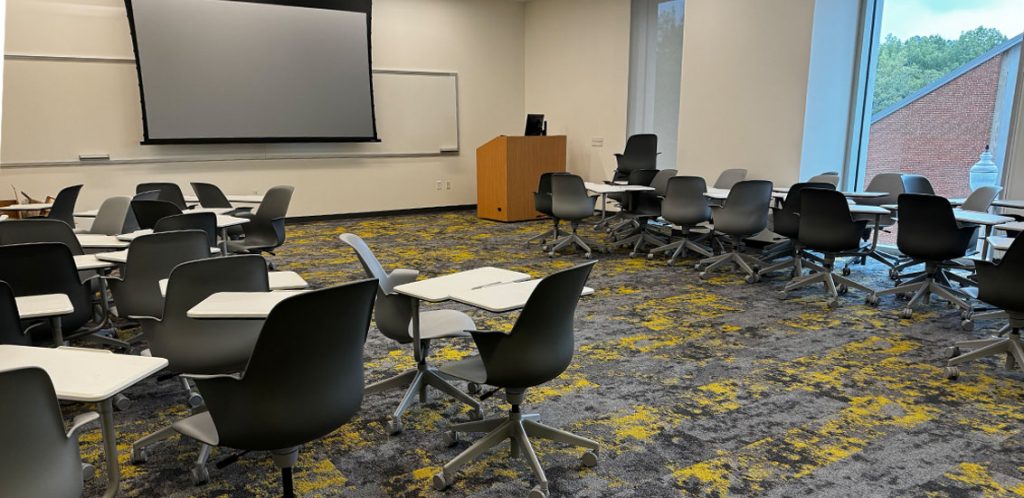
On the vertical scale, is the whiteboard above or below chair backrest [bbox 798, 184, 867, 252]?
above

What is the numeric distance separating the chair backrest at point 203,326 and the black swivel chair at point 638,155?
6799 millimetres

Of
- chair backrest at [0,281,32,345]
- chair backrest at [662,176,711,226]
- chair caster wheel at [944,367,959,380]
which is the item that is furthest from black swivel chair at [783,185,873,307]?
chair backrest at [0,281,32,345]

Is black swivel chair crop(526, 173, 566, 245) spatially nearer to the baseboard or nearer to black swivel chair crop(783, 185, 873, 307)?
black swivel chair crop(783, 185, 873, 307)

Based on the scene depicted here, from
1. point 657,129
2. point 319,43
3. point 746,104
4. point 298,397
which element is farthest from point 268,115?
point 298,397

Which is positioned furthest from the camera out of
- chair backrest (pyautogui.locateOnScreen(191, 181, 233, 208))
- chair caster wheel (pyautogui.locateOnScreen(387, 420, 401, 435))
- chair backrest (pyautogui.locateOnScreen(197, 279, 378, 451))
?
chair backrest (pyautogui.locateOnScreen(191, 181, 233, 208))

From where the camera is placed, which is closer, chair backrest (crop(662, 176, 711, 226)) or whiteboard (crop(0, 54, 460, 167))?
chair backrest (crop(662, 176, 711, 226))

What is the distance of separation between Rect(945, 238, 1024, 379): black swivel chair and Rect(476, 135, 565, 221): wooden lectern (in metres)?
6.88

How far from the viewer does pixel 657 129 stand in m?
10.1

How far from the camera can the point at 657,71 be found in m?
9.98

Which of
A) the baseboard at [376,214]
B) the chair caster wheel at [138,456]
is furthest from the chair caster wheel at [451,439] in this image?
the baseboard at [376,214]

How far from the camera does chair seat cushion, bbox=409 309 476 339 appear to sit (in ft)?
9.94

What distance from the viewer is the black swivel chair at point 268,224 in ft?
20.0

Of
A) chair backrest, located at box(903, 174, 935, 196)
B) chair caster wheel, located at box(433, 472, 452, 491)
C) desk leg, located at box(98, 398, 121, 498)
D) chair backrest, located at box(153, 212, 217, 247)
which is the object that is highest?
chair backrest, located at box(903, 174, 935, 196)

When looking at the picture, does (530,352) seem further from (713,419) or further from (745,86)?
(745,86)
